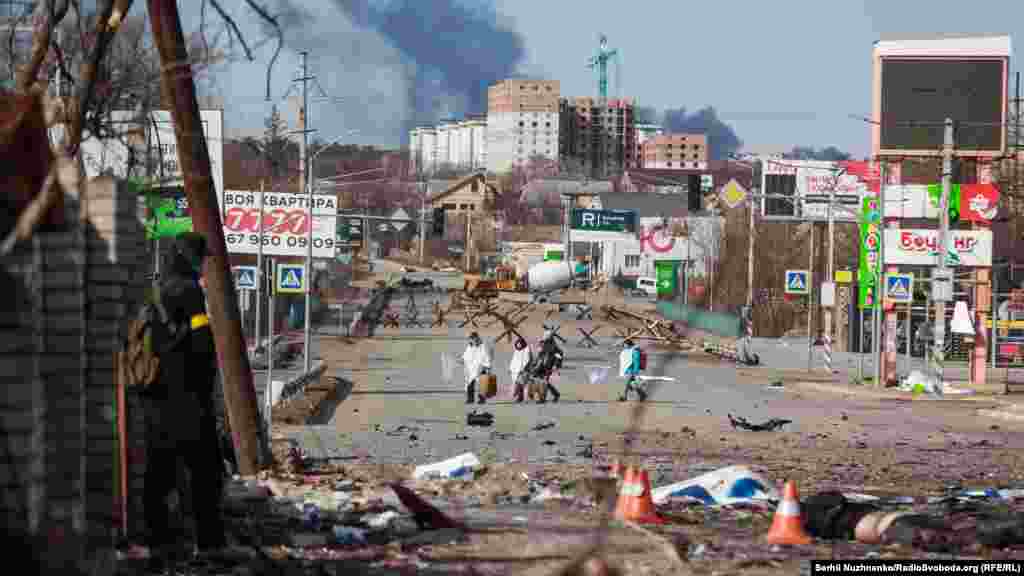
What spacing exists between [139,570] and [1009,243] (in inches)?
3164

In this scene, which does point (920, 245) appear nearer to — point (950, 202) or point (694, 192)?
point (950, 202)

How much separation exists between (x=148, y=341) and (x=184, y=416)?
1.67ft

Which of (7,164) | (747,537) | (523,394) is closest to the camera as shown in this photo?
(7,164)

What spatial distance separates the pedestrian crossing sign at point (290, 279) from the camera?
110 feet

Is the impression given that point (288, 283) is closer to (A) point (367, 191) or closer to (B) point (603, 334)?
(B) point (603, 334)

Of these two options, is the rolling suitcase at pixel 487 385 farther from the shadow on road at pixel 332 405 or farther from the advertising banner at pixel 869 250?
the advertising banner at pixel 869 250

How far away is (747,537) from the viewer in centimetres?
1233

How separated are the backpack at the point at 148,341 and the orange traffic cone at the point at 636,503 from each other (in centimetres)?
431

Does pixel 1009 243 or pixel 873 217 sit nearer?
pixel 873 217

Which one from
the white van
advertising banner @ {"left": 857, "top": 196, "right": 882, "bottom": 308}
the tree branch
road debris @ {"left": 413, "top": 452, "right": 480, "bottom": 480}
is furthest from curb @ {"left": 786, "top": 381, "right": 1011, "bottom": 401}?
the white van

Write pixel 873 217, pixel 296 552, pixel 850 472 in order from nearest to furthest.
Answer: pixel 296 552
pixel 850 472
pixel 873 217

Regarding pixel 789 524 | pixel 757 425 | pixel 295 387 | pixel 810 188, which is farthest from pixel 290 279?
pixel 810 188

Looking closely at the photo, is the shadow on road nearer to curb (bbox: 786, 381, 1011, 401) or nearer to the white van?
curb (bbox: 786, 381, 1011, 401)

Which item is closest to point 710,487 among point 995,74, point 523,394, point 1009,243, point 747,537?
point 747,537
